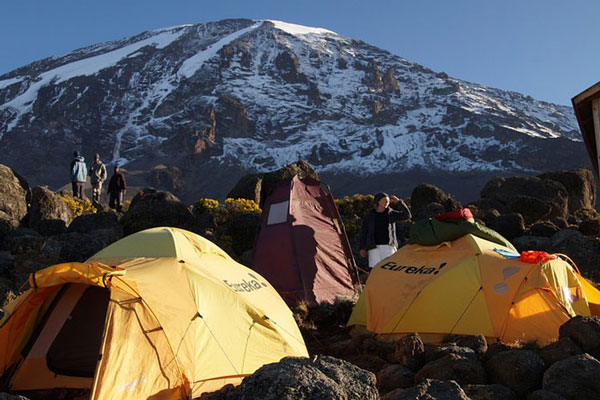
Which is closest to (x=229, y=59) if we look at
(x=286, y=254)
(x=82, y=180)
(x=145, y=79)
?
(x=145, y=79)

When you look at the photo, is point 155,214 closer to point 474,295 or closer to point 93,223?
point 93,223

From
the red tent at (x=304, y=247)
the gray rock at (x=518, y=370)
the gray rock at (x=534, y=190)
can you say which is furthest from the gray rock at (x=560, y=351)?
the gray rock at (x=534, y=190)

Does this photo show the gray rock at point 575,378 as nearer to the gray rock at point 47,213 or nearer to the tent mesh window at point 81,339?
the tent mesh window at point 81,339

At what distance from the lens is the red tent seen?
8891 mm

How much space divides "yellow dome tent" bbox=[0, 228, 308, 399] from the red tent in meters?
2.41

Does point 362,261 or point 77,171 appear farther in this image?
point 77,171

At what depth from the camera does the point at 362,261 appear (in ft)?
42.0

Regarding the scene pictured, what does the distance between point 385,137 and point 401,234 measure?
4511 inches

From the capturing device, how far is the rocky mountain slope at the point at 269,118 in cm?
10838

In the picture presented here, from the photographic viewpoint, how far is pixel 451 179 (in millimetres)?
94062

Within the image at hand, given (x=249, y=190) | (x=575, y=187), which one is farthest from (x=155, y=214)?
(x=575, y=187)

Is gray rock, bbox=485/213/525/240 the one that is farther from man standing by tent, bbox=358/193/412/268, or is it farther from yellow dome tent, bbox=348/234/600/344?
yellow dome tent, bbox=348/234/600/344

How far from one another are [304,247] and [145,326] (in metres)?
4.41

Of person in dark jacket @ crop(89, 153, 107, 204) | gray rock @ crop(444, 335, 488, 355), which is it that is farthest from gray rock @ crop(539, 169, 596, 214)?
gray rock @ crop(444, 335, 488, 355)
